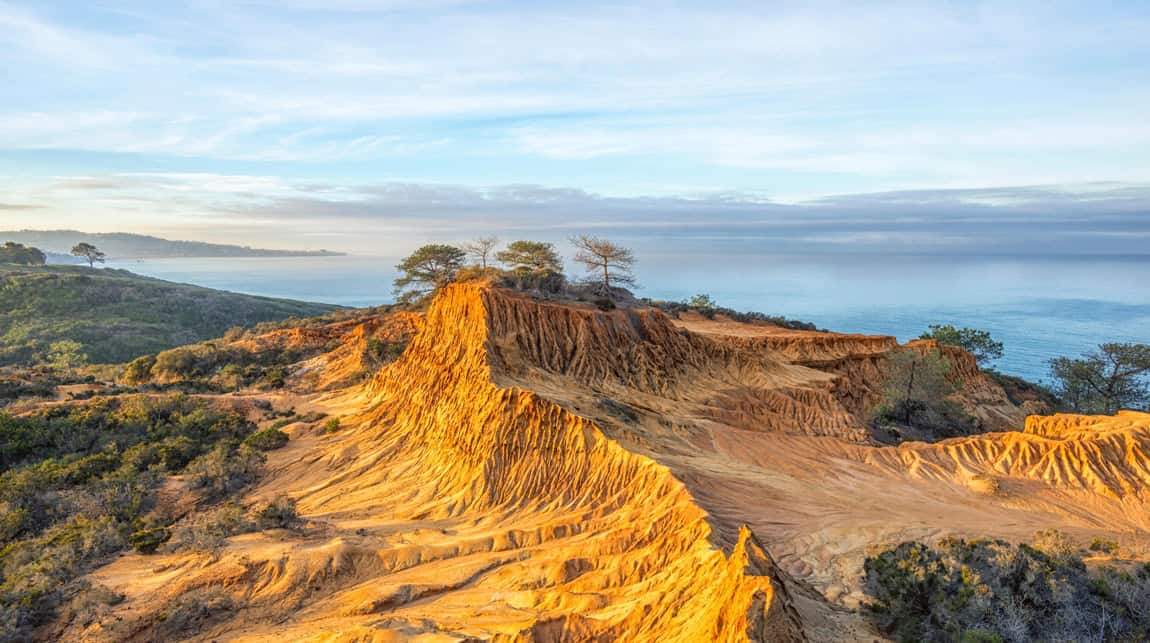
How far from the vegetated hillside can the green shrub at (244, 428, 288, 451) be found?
36.9 m

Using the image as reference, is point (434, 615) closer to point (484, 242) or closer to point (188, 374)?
point (188, 374)

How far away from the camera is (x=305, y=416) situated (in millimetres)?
23016

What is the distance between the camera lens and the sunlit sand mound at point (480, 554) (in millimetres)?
8516

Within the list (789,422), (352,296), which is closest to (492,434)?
(789,422)

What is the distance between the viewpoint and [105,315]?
54438 mm

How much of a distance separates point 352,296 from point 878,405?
122 m

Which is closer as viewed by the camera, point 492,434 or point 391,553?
point 391,553

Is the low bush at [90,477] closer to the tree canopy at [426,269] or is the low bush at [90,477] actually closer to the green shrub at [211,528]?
the green shrub at [211,528]

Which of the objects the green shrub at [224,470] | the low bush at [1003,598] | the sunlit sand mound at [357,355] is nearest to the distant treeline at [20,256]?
the sunlit sand mound at [357,355]

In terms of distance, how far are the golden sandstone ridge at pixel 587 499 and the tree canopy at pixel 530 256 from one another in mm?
13220

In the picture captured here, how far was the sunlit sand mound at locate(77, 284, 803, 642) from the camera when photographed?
8516 millimetres

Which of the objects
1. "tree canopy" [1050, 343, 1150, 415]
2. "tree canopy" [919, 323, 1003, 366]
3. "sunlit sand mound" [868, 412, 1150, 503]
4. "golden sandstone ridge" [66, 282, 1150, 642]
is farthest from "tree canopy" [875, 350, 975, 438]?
"tree canopy" [919, 323, 1003, 366]

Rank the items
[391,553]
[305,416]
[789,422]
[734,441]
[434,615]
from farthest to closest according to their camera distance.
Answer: [789,422], [305,416], [734,441], [391,553], [434,615]

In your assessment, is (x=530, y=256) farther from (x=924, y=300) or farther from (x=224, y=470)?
(x=924, y=300)
